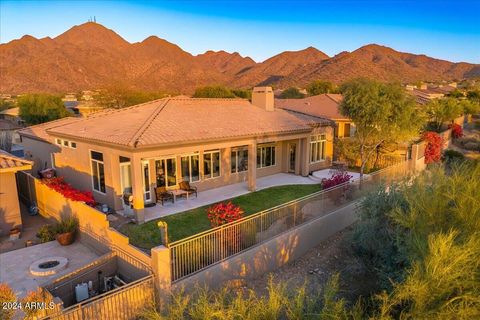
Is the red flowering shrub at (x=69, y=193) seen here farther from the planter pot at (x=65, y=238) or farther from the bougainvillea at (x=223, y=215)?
the bougainvillea at (x=223, y=215)

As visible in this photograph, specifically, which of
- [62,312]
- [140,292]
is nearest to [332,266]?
[140,292]

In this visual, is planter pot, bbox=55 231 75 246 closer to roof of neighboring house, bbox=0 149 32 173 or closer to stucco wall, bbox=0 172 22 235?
stucco wall, bbox=0 172 22 235

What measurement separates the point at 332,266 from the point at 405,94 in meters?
12.3

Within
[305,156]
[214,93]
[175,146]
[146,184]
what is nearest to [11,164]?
[146,184]

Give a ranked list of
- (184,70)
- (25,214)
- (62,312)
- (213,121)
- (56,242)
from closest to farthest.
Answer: (62,312) → (56,242) → (25,214) → (213,121) → (184,70)

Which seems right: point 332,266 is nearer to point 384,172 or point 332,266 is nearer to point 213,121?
point 384,172

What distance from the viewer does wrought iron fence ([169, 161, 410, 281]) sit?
356 inches

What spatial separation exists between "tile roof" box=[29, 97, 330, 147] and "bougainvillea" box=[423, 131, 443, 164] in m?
8.65

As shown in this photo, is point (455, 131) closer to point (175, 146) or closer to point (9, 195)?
point (175, 146)

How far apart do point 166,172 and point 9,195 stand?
21.3 ft

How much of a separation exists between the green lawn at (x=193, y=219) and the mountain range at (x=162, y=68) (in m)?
64.2

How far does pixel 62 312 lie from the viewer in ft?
22.2

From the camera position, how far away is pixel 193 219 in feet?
46.5

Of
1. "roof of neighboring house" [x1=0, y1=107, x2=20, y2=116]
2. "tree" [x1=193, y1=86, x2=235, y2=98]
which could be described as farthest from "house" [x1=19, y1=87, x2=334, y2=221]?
"tree" [x1=193, y1=86, x2=235, y2=98]
